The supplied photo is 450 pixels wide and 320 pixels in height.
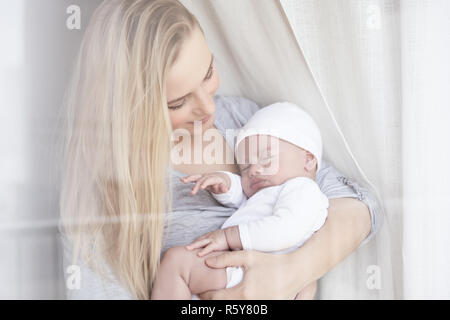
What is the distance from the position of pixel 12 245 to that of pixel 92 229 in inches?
6.3

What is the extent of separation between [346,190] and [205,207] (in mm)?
324

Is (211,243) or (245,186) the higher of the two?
(245,186)

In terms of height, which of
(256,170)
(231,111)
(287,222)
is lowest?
(287,222)

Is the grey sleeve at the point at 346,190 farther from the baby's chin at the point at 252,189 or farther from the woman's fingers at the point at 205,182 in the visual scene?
the woman's fingers at the point at 205,182

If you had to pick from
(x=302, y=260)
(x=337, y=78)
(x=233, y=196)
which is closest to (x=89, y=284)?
(x=233, y=196)

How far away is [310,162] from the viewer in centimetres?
98

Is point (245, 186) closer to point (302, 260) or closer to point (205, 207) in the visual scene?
point (205, 207)

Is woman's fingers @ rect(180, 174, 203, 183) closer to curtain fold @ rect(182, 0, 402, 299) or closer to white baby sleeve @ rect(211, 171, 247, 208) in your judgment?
white baby sleeve @ rect(211, 171, 247, 208)

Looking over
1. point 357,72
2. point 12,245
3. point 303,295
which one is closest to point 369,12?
point 357,72

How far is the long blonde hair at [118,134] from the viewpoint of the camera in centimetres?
91

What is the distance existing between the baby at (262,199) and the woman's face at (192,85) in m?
0.10

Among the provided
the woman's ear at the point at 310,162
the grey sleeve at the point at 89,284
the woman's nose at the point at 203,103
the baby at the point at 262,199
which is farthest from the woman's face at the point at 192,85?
the grey sleeve at the point at 89,284
